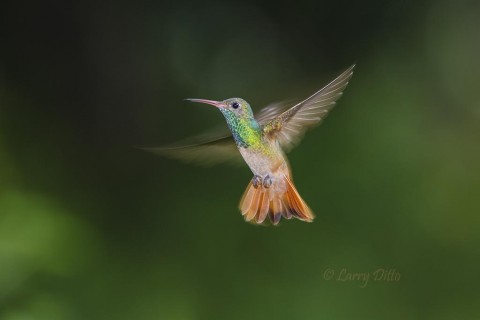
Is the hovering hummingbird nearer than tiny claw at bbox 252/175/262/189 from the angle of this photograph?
Yes

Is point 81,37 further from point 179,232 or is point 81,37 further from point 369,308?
point 369,308

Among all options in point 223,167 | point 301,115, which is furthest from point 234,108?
point 223,167

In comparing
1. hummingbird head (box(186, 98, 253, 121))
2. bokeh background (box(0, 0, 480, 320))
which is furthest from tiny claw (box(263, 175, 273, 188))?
bokeh background (box(0, 0, 480, 320))

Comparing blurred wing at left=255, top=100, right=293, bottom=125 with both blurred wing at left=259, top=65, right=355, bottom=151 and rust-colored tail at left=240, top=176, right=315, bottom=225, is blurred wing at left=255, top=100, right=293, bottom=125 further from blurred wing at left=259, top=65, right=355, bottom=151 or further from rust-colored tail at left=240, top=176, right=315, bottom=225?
rust-colored tail at left=240, top=176, right=315, bottom=225

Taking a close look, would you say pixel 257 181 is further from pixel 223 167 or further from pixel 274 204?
pixel 223 167

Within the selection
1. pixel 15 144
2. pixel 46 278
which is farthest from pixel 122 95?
pixel 46 278

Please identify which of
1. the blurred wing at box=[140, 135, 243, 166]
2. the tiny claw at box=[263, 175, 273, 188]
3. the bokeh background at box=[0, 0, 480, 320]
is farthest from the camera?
the bokeh background at box=[0, 0, 480, 320]

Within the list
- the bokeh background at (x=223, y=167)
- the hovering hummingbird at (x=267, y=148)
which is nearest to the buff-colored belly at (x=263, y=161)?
the hovering hummingbird at (x=267, y=148)
